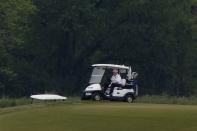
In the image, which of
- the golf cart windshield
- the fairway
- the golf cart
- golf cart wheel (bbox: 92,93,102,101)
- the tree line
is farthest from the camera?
the tree line

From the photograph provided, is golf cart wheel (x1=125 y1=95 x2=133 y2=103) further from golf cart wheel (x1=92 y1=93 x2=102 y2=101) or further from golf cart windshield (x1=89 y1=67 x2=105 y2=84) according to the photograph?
golf cart windshield (x1=89 y1=67 x2=105 y2=84)

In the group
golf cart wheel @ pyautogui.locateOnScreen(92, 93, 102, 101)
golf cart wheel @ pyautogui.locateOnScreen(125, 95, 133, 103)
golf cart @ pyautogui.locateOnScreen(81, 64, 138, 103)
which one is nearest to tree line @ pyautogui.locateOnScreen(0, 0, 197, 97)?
golf cart @ pyautogui.locateOnScreen(81, 64, 138, 103)

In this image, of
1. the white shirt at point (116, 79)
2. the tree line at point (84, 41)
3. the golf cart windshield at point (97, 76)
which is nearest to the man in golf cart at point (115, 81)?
the white shirt at point (116, 79)

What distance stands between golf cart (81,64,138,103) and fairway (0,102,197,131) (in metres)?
4.70

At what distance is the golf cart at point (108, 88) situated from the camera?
98.3ft

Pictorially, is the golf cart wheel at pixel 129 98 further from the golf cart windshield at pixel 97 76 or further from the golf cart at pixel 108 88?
the golf cart windshield at pixel 97 76

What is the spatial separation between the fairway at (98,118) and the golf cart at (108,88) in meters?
4.70

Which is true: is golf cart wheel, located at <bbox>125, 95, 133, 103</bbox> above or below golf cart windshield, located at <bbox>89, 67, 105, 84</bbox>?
below

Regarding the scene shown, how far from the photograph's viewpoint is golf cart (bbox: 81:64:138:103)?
29969mm

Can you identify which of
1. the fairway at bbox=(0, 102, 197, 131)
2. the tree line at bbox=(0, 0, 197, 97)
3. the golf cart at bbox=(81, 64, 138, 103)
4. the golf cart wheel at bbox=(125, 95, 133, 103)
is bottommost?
the fairway at bbox=(0, 102, 197, 131)

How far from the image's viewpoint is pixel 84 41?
190ft

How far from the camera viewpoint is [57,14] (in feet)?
187

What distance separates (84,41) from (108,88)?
28.0m

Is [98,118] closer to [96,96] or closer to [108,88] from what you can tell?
[96,96]
